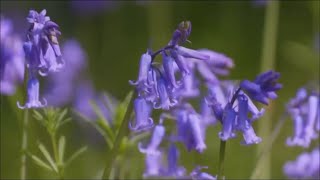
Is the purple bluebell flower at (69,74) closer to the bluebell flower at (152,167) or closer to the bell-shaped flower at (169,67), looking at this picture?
the bluebell flower at (152,167)

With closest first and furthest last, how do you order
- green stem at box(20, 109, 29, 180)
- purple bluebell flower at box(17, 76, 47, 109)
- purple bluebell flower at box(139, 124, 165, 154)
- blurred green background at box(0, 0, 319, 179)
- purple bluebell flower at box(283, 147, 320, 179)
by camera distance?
purple bluebell flower at box(17, 76, 47, 109) → green stem at box(20, 109, 29, 180) → purple bluebell flower at box(139, 124, 165, 154) → purple bluebell flower at box(283, 147, 320, 179) → blurred green background at box(0, 0, 319, 179)

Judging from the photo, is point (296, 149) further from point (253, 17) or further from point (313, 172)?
point (253, 17)

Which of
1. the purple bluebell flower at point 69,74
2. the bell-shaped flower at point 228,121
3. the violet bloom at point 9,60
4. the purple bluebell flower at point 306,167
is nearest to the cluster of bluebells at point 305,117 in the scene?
the purple bluebell flower at point 306,167

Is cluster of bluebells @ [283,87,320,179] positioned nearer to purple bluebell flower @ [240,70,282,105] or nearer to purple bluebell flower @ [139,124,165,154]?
purple bluebell flower @ [139,124,165,154]

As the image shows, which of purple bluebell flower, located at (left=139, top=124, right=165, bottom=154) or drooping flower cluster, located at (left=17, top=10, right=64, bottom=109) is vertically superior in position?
drooping flower cluster, located at (left=17, top=10, right=64, bottom=109)

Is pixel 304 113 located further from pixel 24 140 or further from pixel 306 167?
pixel 24 140

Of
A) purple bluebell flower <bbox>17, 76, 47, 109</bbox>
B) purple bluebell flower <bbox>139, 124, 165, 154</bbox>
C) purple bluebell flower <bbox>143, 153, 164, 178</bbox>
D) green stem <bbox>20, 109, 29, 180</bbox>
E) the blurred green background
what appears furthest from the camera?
the blurred green background

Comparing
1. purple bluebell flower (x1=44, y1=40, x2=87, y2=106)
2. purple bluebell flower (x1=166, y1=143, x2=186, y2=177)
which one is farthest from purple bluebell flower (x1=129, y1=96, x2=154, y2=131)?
purple bluebell flower (x1=44, y1=40, x2=87, y2=106)
